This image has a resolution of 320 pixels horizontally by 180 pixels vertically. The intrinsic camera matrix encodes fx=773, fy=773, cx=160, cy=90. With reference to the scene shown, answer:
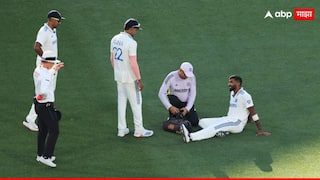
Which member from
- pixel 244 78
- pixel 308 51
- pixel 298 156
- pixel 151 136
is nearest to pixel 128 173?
pixel 151 136

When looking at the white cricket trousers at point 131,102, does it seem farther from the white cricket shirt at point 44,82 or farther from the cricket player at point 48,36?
the white cricket shirt at point 44,82

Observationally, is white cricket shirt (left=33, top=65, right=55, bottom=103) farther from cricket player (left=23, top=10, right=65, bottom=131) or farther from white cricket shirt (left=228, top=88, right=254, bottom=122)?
white cricket shirt (left=228, top=88, right=254, bottom=122)

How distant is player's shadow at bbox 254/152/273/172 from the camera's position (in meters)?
11.1

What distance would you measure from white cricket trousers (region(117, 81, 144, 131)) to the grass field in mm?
248

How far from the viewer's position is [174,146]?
12.0 m

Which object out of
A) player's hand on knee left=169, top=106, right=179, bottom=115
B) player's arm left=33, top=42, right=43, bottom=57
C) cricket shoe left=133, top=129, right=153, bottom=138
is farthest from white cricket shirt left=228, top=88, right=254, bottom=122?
player's arm left=33, top=42, right=43, bottom=57

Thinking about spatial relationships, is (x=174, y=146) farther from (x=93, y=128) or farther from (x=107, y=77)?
(x=107, y=77)

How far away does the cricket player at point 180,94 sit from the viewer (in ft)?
41.8

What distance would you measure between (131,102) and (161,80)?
3018mm

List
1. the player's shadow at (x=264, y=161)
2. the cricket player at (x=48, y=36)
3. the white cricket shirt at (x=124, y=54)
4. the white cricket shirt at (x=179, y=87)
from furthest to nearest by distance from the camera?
the white cricket shirt at (x=179, y=87), the cricket player at (x=48, y=36), the white cricket shirt at (x=124, y=54), the player's shadow at (x=264, y=161)


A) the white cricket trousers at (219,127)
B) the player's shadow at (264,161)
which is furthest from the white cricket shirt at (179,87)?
the player's shadow at (264,161)

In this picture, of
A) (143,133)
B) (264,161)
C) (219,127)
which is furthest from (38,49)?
(264,161)

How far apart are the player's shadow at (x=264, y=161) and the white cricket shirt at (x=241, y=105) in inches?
40.8

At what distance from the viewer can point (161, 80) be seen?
15.3 m
